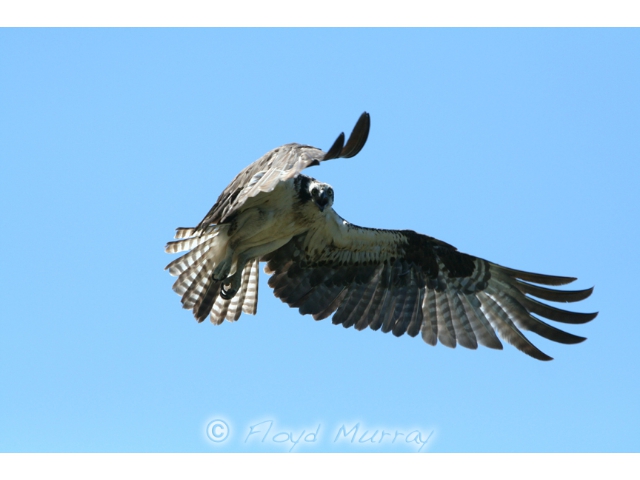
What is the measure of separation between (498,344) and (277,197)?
11.5ft

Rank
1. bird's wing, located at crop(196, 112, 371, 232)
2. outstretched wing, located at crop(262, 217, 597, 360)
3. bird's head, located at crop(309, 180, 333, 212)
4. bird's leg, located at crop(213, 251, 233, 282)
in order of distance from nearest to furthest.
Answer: bird's wing, located at crop(196, 112, 371, 232) → bird's head, located at crop(309, 180, 333, 212) → bird's leg, located at crop(213, 251, 233, 282) → outstretched wing, located at crop(262, 217, 597, 360)

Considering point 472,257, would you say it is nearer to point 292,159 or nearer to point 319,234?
point 319,234

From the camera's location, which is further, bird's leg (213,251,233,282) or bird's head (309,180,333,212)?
bird's leg (213,251,233,282)

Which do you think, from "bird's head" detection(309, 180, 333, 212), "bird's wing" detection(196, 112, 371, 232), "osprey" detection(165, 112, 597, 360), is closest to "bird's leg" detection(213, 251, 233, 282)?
"osprey" detection(165, 112, 597, 360)

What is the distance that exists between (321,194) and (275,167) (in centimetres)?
109

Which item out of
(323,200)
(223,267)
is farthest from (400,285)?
(223,267)

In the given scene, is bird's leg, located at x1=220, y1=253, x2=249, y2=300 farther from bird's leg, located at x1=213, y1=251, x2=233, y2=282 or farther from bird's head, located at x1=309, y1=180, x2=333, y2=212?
bird's head, located at x1=309, y1=180, x2=333, y2=212

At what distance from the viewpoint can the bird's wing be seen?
753 centimetres

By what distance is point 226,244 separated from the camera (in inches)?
422

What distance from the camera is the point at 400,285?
11.5 meters

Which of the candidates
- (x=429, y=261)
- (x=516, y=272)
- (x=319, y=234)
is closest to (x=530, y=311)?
(x=516, y=272)

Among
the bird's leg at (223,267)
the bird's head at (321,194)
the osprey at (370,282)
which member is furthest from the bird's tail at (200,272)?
the bird's head at (321,194)

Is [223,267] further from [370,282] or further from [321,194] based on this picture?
[370,282]

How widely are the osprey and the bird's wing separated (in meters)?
0.68
